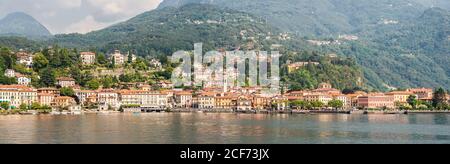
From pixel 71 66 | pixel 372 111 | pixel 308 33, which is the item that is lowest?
pixel 372 111

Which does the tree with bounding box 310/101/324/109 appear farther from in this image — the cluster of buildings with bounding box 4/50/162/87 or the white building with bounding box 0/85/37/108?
the white building with bounding box 0/85/37/108

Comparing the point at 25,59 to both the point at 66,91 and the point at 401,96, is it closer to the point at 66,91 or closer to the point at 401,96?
the point at 66,91

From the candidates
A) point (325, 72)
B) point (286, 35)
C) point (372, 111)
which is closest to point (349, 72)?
point (325, 72)

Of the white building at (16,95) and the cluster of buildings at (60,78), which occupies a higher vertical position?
the cluster of buildings at (60,78)

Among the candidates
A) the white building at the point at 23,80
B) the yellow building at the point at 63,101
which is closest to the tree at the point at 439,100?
the yellow building at the point at 63,101

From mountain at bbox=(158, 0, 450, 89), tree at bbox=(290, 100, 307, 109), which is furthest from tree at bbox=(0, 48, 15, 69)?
mountain at bbox=(158, 0, 450, 89)

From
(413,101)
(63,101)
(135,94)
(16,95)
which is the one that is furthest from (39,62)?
(413,101)

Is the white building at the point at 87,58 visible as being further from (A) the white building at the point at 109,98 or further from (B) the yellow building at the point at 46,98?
(B) the yellow building at the point at 46,98
